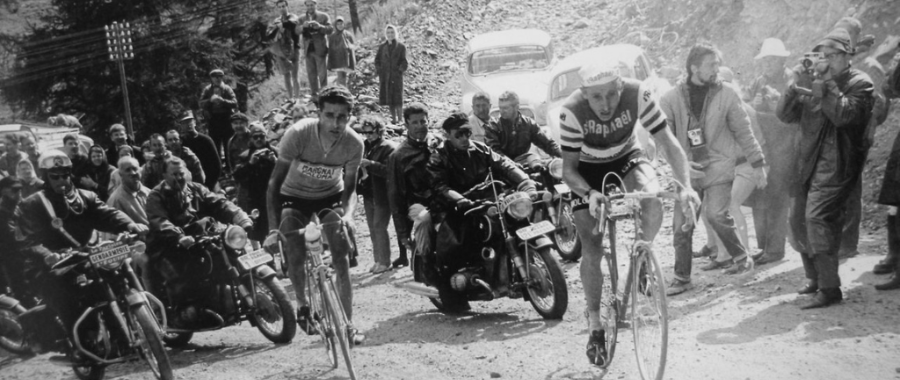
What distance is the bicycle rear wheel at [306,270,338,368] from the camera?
814 centimetres

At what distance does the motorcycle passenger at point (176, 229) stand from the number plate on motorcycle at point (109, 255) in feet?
3.81

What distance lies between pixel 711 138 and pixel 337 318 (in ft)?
13.5

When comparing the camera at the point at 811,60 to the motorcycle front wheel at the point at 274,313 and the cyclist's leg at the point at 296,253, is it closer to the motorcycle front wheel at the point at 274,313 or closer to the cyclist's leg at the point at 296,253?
the cyclist's leg at the point at 296,253

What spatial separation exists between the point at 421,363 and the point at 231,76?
76.0 feet

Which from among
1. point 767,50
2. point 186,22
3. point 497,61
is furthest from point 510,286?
point 186,22

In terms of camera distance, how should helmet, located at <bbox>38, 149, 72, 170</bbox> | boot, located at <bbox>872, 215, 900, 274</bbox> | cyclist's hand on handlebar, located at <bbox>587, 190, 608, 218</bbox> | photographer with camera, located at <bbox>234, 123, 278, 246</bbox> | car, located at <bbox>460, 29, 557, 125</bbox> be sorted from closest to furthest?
cyclist's hand on handlebar, located at <bbox>587, 190, 608, 218</bbox> < boot, located at <bbox>872, 215, 900, 274</bbox> < helmet, located at <bbox>38, 149, 72, 170</bbox> < photographer with camera, located at <bbox>234, 123, 278, 246</bbox> < car, located at <bbox>460, 29, 557, 125</bbox>

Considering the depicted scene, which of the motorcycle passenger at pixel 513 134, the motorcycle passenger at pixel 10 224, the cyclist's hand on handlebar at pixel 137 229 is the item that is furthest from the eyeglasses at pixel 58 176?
the motorcycle passenger at pixel 513 134

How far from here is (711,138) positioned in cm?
970

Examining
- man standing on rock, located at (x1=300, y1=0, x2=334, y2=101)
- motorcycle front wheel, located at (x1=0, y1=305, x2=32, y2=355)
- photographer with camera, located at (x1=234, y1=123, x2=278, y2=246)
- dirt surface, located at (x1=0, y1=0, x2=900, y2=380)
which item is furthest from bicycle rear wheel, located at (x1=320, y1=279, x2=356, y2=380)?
man standing on rock, located at (x1=300, y1=0, x2=334, y2=101)

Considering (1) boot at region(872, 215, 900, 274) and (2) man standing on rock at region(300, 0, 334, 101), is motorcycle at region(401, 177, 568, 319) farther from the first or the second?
(2) man standing on rock at region(300, 0, 334, 101)

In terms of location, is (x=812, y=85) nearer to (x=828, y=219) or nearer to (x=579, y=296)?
(x=828, y=219)

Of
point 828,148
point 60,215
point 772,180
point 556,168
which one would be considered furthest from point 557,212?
point 60,215

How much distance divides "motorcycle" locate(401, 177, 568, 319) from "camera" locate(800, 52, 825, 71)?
2566 millimetres

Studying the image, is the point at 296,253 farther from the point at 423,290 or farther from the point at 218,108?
the point at 218,108
